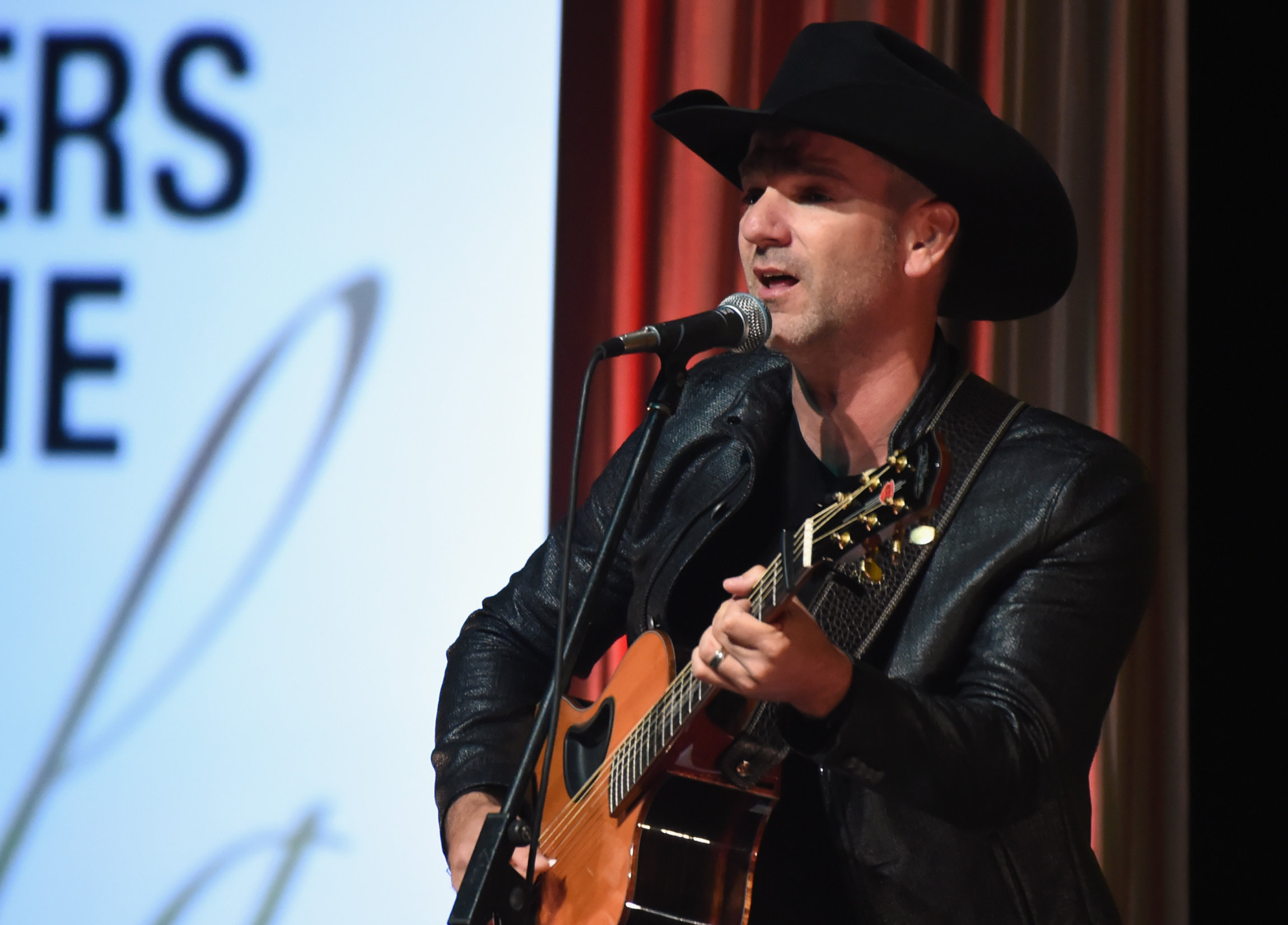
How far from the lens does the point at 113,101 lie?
3299 millimetres

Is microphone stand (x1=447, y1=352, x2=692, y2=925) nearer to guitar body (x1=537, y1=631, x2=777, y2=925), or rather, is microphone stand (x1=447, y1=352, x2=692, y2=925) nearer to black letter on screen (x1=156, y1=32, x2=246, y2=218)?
guitar body (x1=537, y1=631, x2=777, y2=925)

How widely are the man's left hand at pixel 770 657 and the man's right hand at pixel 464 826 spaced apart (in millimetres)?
726

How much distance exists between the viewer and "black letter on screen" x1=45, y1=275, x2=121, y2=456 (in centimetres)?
326

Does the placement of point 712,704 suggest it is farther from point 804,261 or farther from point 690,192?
point 690,192

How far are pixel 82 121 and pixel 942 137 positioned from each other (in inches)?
93.3

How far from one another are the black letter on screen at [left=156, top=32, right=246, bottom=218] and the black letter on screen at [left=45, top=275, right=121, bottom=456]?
26cm

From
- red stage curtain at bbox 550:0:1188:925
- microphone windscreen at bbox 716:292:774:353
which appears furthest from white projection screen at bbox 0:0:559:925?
microphone windscreen at bbox 716:292:774:353

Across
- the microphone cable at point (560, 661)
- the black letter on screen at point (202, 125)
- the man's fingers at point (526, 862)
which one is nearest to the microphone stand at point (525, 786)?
the microphone cable at point (560, 661)

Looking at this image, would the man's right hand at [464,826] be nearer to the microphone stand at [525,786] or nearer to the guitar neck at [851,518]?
the microphone stand at [525,786]

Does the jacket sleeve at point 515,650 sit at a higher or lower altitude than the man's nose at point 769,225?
lower

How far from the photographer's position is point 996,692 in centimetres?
166

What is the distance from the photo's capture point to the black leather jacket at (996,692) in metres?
1.54

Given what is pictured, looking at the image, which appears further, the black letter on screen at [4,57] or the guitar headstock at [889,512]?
the black letter on screen at [4,57]

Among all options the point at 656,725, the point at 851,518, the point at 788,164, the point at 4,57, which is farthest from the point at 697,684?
the point at 4,57
